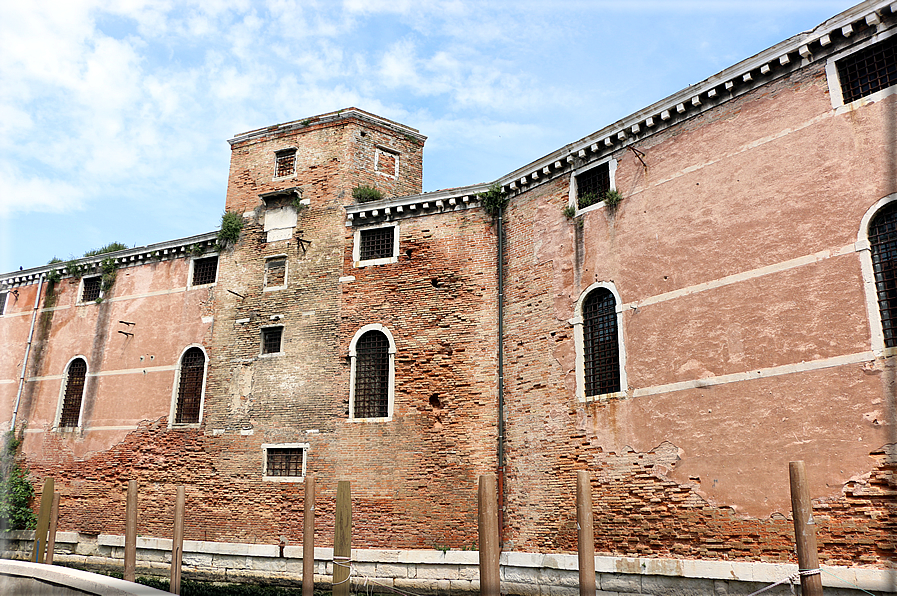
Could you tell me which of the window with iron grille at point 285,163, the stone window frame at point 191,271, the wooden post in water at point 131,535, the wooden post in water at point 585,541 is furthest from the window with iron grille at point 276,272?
the wooden post in water at point 585,541

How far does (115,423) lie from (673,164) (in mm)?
13153

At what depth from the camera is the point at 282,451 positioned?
13805mm

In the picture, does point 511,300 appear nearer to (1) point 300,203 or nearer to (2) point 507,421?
(2) point 507,421

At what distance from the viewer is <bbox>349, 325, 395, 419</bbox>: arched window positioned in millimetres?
13227

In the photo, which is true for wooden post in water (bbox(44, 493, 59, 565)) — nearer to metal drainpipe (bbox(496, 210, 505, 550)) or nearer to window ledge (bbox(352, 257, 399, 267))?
window ledge (bbox(352, 257, 399, 267))

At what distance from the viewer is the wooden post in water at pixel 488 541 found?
23.4 feet

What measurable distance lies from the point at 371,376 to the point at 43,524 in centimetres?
785

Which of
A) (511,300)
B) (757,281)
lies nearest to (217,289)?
(511,300)

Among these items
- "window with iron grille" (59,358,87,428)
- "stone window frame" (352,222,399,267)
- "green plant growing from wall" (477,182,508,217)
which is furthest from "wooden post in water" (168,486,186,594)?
"green plant growing from wall" (477,182,508,217)

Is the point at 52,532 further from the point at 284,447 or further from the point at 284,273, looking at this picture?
the point at 284,273

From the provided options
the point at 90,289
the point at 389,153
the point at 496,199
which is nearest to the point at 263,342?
the point at 389,153

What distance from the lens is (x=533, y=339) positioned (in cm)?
1204

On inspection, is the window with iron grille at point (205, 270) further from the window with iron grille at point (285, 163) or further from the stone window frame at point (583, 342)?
the stone window frame at point (583, 342)

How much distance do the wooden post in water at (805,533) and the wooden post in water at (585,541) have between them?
1.95m
